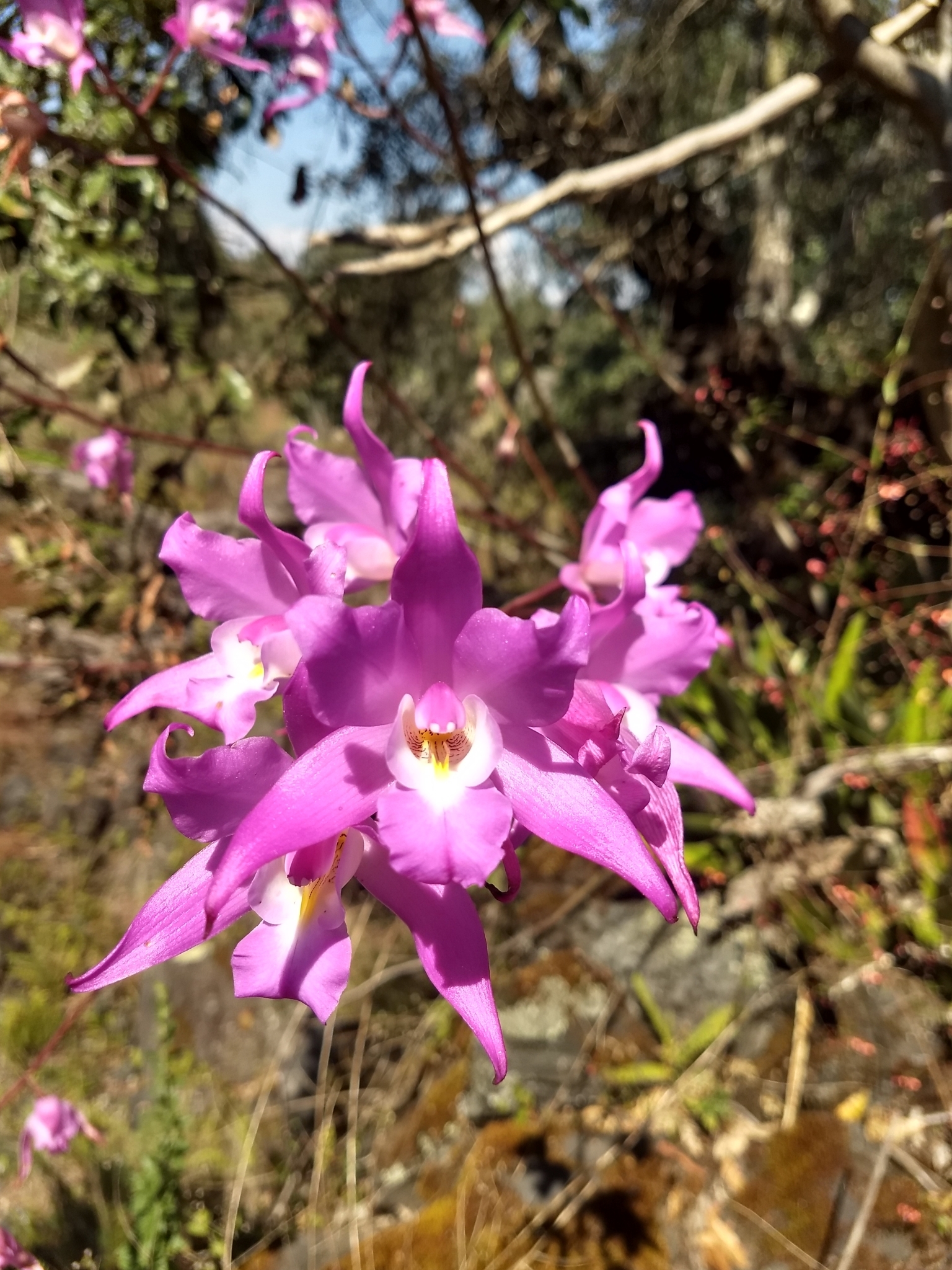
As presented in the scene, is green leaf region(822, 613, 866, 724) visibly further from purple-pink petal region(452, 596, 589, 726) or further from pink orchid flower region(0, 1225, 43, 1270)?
pink orchid flower region(0, 1225, 43, 1270)

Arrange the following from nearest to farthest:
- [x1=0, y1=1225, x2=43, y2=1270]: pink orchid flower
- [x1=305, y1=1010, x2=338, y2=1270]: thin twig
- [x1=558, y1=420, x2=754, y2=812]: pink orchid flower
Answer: [x1=558, y1=420, x2=754, y2=812]: pink orchid flower, [x1=0, y1=1225, x2=43, y2=1270]: pink orchid flower, [x1=305, y1=1010, x2=338, y2=1270]: thin twig

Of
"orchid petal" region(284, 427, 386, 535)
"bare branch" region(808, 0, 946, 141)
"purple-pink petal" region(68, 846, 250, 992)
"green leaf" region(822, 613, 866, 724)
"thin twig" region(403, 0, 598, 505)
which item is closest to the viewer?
"purple-pink petal" region(68, 846, 250, 992)

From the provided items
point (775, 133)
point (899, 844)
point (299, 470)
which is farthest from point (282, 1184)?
point (775, 133)

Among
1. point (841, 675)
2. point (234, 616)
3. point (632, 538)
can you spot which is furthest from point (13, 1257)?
point (841, 675)

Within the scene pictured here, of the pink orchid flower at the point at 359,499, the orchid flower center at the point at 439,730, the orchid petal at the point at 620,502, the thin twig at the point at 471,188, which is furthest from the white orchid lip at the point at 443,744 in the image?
the thin twig at the point at 471,188

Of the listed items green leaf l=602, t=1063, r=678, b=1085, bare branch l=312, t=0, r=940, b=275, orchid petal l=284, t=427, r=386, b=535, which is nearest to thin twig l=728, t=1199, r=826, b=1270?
green leaf l=602, t=1063, r=678, b=1085

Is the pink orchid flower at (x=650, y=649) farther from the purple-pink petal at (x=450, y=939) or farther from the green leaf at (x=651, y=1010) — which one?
the green leaf at (x=651, y=1010)

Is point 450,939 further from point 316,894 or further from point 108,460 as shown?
point 108,460
